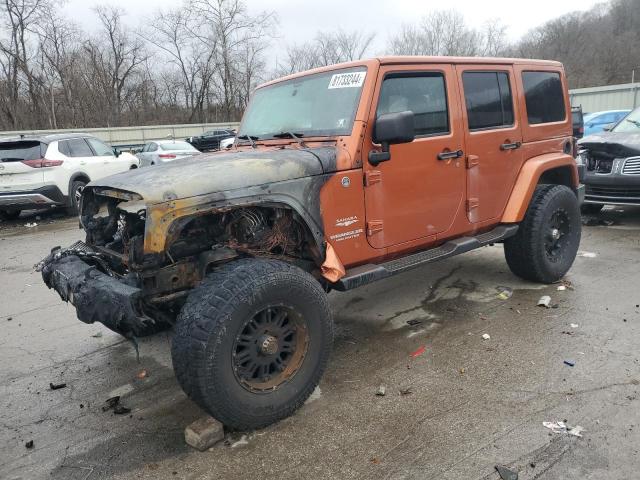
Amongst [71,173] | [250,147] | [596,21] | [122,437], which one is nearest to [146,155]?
[71,173]

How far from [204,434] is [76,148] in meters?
10.3

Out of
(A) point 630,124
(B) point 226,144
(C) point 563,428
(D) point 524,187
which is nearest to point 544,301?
(D) point 524,187

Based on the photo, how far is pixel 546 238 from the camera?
4879 millimetres

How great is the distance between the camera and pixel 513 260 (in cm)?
500

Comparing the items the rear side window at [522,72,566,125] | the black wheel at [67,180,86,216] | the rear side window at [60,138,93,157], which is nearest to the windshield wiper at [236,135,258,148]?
the rear side window at [522,72,566,125]

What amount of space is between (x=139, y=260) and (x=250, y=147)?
1.50 m

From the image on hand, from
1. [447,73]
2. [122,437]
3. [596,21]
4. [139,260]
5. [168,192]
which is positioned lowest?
[122,437]

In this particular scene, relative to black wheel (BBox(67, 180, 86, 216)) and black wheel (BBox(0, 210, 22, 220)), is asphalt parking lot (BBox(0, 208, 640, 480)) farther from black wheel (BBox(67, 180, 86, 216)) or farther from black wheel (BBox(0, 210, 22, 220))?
black wheel (BBox(0, 210, 22, 220))

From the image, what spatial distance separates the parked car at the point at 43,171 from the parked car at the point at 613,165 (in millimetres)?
9752

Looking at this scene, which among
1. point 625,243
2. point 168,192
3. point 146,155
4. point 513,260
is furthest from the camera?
point 146,155

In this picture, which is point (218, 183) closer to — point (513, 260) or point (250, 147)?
point (250, 147)

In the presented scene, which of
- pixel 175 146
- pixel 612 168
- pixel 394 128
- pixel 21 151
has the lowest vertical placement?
pixel 612 168

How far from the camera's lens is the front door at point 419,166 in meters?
3.55

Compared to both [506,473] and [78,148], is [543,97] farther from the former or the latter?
[78,148]
